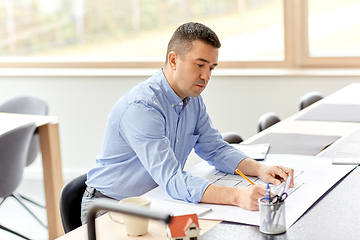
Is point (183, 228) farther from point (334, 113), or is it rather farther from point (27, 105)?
point (27, 105)

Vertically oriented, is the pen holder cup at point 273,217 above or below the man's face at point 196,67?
below

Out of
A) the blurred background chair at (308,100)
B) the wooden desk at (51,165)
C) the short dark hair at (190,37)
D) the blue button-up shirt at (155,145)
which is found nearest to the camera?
the blue button-up shirt at (155,145)

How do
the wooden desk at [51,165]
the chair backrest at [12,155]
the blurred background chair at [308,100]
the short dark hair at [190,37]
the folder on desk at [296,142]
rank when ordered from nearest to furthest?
the short dark hair at [190,37] < the folder on desk at [296,142] < the chair backrest at [12,155] < the wooden desk at [51,165] < the blurred background chair at [308,100]

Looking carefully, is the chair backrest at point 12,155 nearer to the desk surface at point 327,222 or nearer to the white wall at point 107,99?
the white wall at point 107,99

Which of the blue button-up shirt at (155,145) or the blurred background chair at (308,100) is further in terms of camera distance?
the blurred background chair at (308,100)

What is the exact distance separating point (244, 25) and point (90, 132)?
160 centimetres

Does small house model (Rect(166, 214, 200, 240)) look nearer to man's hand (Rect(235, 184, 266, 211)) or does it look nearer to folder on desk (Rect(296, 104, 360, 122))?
man's hand (Rect(235, 184, 266, 211))

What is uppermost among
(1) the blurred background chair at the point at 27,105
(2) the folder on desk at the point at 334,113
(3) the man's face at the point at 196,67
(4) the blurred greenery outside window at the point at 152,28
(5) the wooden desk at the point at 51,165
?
(4) the blurred greenery outside window at the point at 152,28

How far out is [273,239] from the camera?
1.11 metres

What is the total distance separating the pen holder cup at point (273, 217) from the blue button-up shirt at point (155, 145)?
0.26m

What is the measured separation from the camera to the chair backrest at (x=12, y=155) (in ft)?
8.39

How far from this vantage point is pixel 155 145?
147cm

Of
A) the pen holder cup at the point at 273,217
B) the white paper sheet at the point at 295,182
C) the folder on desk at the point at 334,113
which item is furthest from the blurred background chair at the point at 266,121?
the pen holder cup at the point at 273,217

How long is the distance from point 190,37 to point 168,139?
35cm
